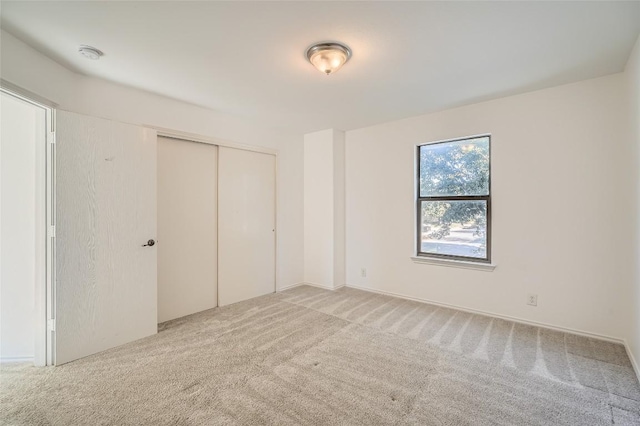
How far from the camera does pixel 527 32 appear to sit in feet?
6.54

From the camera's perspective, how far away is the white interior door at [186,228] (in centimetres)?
322

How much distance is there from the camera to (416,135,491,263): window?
342cm

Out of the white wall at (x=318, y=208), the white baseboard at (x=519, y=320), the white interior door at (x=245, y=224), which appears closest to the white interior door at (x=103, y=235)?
the white interior door at (x=245, y=224)

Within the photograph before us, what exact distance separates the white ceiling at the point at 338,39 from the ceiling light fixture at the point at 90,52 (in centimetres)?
5

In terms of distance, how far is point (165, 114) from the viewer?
3.16 m

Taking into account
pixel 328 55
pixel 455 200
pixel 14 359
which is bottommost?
pixel 14 359

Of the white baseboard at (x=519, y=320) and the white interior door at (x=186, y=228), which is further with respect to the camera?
the white interior door at (x=186, y=228)

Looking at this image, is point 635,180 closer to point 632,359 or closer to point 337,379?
point 632,359

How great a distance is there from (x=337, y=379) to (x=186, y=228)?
245 centimetres

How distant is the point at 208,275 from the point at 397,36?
332 cm

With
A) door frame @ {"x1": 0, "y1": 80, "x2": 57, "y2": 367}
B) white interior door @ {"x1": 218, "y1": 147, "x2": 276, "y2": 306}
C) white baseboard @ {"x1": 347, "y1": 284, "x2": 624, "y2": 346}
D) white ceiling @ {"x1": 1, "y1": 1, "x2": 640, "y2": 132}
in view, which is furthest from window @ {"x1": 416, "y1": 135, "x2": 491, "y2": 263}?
door frame @ {"x1": 0, "y1": 80, "x2": 57, "y2": 367}

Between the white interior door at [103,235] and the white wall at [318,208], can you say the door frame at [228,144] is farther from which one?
the white wall at [318,208]

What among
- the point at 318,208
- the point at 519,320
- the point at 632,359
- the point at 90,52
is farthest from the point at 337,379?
the point at 90,52

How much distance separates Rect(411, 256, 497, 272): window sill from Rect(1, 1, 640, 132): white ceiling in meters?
1.96
